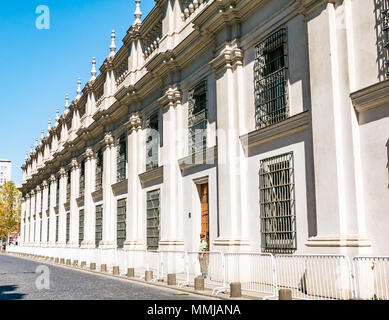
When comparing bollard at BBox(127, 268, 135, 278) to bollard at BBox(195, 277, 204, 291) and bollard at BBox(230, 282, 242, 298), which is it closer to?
bollard at BBox(195, 277, 204, 291)

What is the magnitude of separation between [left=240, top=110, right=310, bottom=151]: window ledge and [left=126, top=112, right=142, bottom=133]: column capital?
31.4 feet

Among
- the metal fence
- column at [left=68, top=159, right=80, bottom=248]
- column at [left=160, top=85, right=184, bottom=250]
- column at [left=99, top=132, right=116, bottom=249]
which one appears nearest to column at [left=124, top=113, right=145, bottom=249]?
column at [left=99, top=132, right=116, bottom=249]

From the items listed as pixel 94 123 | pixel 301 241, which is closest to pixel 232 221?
pixel 301 241

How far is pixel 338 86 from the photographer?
11.1m

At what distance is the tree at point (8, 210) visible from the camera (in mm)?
65562

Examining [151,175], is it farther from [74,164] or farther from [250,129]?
[74,164]

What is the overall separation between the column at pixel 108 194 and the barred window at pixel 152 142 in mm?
5326

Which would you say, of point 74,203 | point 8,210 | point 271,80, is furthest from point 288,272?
point 8,210

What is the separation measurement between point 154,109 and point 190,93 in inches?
142

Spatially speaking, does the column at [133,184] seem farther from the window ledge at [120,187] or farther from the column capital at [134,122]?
the window ledge at [120,187]

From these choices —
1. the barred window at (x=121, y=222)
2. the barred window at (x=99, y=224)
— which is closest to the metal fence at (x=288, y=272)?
the barred window at (x=121, y=222)

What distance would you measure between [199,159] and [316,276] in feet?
27.2

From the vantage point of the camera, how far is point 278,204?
1345 cm
